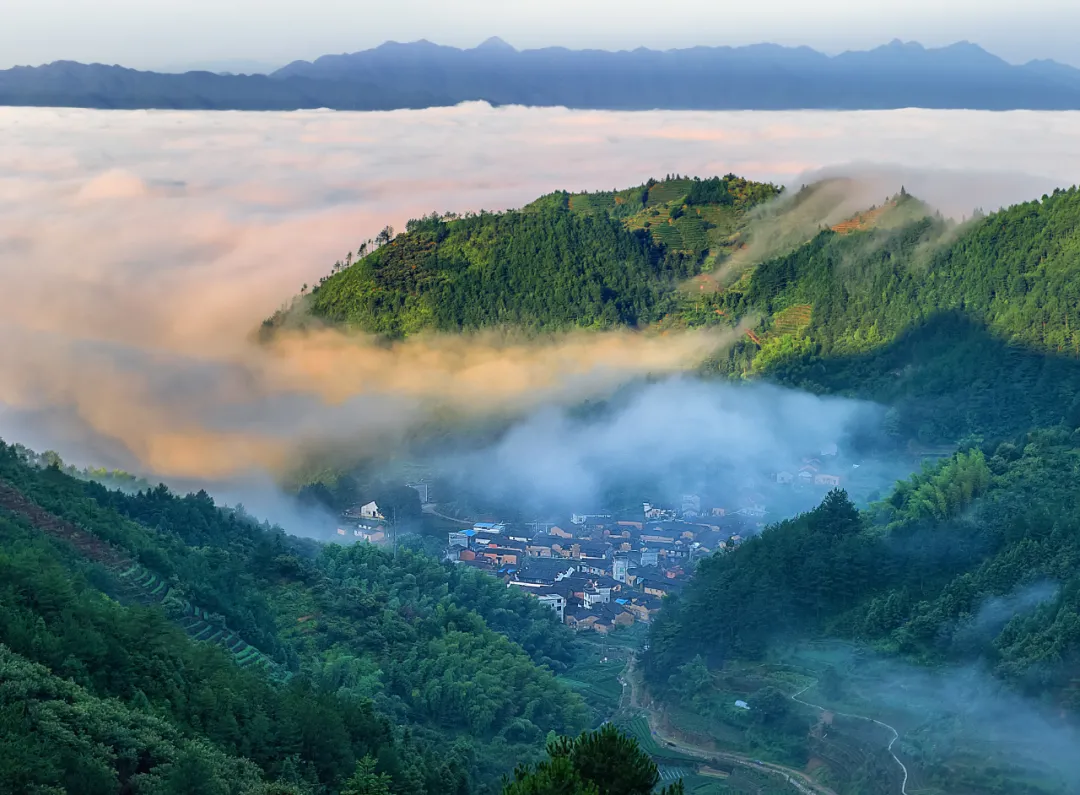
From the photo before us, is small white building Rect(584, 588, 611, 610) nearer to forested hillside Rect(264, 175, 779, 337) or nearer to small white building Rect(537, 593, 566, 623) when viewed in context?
small white building Rect(537, 593, 566, 623)

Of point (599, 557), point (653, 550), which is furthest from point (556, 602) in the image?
point (653, 550)

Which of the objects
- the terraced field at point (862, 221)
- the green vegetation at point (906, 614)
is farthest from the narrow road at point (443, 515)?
the terraced field at point (862, 221)

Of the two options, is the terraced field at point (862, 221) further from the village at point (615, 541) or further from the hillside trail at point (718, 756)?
the hillside trail at point (718, 756)

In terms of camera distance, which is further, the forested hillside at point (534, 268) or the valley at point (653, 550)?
the forested hillside at point (534, 268)

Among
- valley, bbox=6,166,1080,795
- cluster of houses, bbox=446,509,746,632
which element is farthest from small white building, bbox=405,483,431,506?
cluster of houses, bbox=446,509,746,632

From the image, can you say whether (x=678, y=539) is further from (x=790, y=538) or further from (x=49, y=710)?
(x=49, y=710)

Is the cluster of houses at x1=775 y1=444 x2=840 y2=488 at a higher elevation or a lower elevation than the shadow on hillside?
lower
